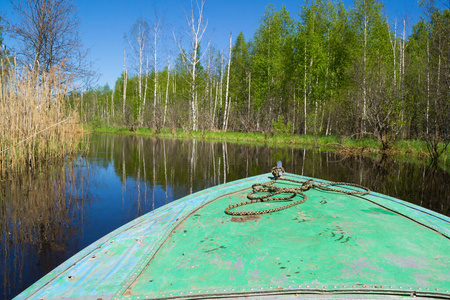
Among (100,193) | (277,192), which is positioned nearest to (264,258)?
(277,192)

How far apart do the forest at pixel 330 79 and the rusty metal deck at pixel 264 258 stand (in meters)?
9.86

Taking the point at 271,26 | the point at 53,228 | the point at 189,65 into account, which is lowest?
the point at 53,228

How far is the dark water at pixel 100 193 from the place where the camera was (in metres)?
2.61

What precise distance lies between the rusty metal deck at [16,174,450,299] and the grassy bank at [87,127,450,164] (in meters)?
9.27

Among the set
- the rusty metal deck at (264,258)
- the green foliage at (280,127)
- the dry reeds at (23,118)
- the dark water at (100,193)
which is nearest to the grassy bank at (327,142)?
the green foliage at (280,127)

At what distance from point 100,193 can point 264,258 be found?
13.3 ft

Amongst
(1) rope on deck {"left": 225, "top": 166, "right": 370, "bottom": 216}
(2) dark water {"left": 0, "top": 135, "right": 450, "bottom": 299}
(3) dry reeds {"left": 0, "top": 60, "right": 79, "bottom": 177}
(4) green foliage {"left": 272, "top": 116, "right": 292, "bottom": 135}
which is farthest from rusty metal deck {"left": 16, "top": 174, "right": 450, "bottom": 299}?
(4) green foliage {"left": 272, "top": 116, "right": 292, "bottom": 135}

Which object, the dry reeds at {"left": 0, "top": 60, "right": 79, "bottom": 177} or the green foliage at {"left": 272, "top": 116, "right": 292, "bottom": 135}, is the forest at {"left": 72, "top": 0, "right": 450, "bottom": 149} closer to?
the green foliage at {"left": 272, "top": 116, "right": 292, "bottom": 135}

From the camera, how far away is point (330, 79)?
19516mm

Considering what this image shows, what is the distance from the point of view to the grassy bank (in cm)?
1103

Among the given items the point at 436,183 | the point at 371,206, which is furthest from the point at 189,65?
the point at 371,206

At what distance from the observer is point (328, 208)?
263 centimetres

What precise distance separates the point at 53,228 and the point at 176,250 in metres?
2.20

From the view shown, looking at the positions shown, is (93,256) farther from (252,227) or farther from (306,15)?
(306,15)
